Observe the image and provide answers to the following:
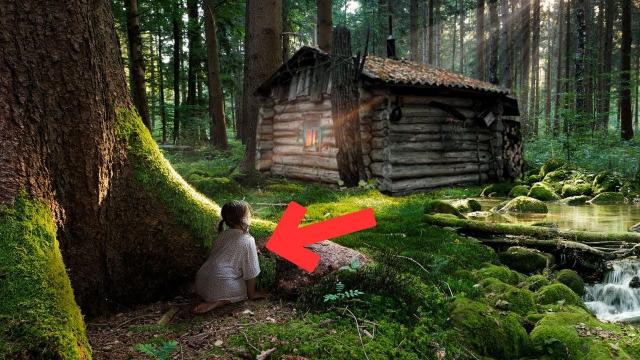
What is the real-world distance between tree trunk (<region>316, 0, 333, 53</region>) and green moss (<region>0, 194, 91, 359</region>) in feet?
46.6

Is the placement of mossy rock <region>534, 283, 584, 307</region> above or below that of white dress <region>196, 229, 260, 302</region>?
below

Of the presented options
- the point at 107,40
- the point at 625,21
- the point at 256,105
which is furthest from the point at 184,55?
the point at 107,40

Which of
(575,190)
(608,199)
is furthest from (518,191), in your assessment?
(608,199)

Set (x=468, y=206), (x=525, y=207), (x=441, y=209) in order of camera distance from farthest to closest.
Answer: (x=468, y=206) → (x=525, y=207) → (x=441, y=209)

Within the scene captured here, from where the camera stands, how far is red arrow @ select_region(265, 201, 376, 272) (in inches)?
178

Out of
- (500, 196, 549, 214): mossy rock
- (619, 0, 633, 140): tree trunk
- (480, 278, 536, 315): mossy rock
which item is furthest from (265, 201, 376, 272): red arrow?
(619, 0, 633, 140): tree trunk

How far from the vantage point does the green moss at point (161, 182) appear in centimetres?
406

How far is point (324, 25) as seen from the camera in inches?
651

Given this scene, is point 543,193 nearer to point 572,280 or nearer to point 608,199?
point 608,199

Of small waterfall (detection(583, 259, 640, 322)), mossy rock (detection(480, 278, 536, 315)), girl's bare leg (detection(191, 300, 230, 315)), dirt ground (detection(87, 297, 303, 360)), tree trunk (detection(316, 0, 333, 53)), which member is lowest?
small waterfall (detection(583, 259, 640, 322))

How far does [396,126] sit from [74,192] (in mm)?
10862

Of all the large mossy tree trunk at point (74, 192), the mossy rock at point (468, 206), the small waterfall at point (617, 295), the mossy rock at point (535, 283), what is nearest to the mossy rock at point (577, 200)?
the mossy rock at point (468, 206)

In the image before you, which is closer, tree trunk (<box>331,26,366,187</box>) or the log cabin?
tree trunk (<box>331,26,366,187</box>)

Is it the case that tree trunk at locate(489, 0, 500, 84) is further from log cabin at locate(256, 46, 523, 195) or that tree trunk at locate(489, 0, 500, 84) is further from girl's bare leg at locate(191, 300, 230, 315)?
girl's bare leg at locate(191, 300, 230, 315)
